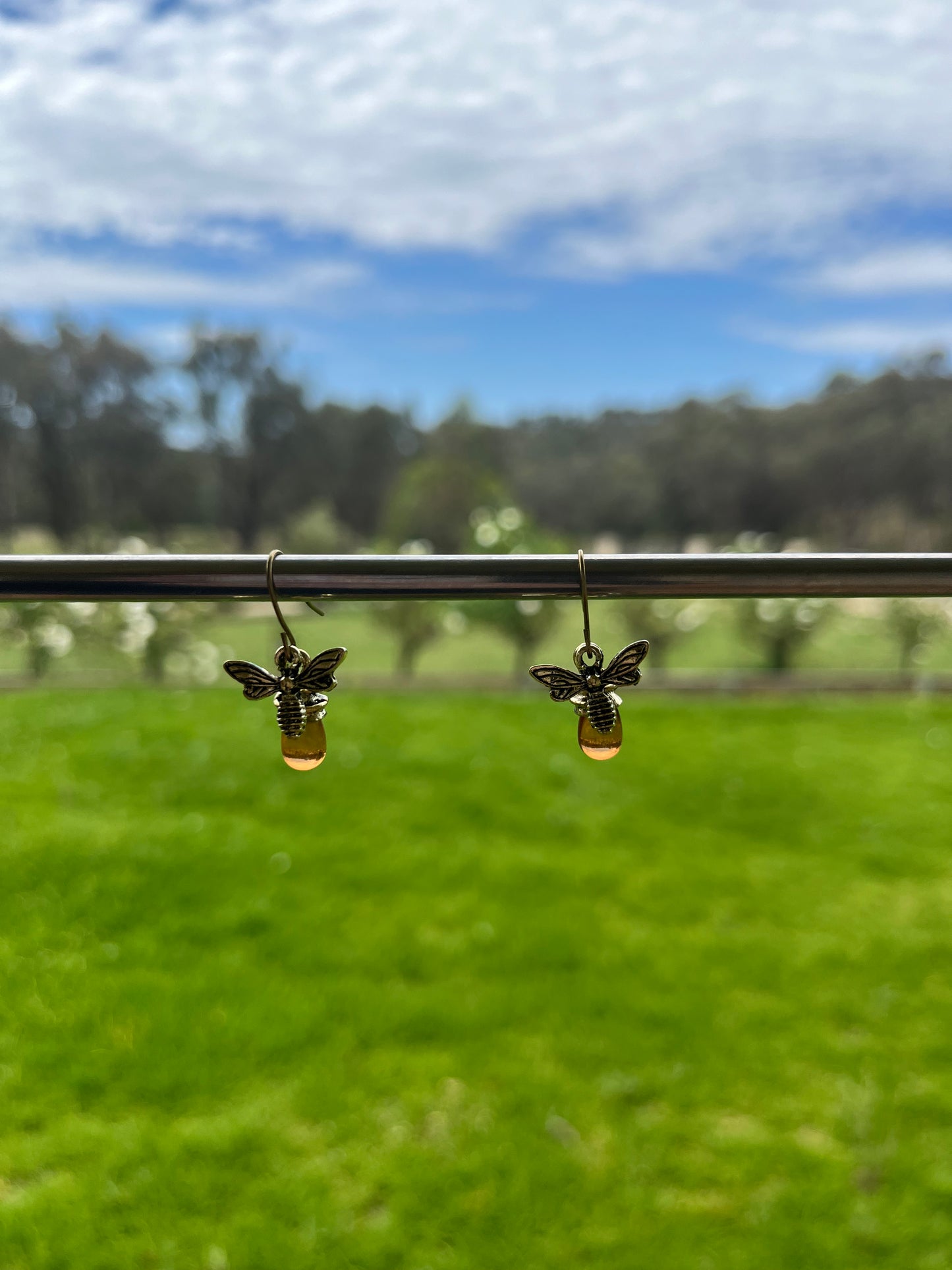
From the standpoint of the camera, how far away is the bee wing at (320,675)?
664 millimetres

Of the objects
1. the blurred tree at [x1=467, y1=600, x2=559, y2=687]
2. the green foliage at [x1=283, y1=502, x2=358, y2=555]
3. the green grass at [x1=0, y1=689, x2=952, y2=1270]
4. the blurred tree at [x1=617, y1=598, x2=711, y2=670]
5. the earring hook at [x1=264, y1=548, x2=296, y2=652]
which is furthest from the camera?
the green foliage at [x1=283, y1=502, x2=358, y2=555]

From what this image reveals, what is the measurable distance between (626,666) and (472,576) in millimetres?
158

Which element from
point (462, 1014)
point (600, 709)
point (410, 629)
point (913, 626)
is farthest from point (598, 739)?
point (913, 626)

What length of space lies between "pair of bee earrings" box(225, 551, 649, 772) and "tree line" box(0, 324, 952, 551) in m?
5.44

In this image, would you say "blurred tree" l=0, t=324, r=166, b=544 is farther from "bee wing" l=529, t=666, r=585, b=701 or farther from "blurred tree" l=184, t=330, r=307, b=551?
"bee wing" l=529, t=666, r=585, b=701

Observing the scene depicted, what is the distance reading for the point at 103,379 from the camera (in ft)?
20.3

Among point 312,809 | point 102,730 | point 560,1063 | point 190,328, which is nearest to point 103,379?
point 190,328

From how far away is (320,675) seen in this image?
2.19ft

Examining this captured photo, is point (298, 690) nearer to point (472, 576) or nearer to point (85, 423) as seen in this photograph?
point (472, 576)

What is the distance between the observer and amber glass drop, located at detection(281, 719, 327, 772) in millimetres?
674

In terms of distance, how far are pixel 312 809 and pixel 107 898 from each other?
90 cm

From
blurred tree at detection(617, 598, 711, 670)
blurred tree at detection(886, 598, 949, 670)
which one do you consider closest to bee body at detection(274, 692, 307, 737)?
blurred tree at detection(617, 598, 711, 670)

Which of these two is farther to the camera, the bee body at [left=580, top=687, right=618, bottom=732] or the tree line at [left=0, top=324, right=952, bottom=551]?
the tree line at [left=0, top=324, right=952, bottom=551]

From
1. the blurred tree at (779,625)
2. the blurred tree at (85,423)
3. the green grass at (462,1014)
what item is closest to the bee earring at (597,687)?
the green grass at (462,1014)
